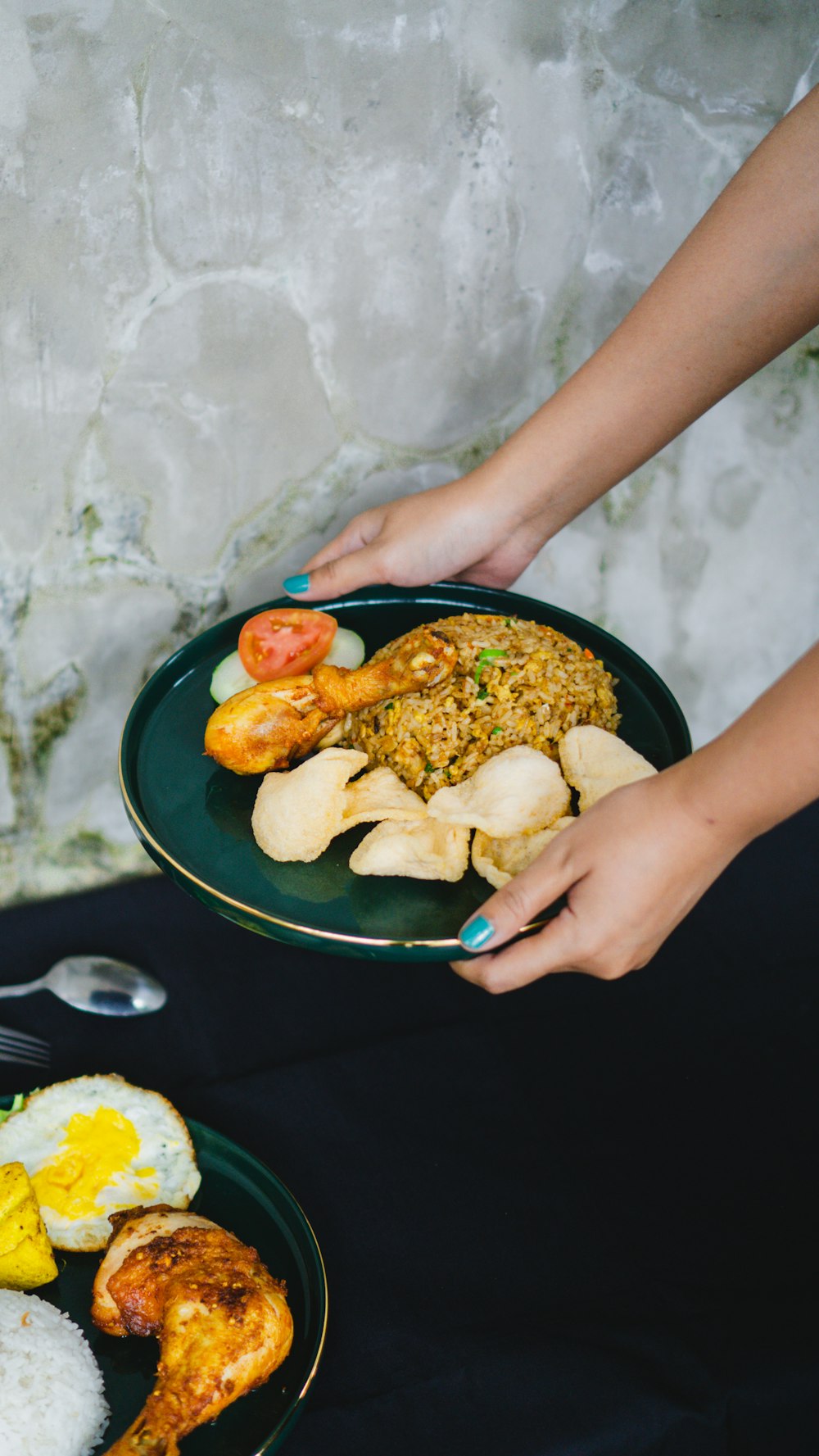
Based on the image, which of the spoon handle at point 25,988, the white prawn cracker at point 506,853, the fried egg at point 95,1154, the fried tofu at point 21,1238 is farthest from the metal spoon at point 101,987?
the white prawn cracker at point 506,853

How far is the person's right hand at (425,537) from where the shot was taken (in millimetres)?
1295

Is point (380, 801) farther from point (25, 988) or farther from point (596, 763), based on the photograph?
point (25, 988)

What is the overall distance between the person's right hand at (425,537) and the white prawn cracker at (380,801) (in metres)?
0.31

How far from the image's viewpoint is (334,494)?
1512 mm

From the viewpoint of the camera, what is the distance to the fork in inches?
50.0

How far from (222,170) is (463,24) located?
33 centimetres

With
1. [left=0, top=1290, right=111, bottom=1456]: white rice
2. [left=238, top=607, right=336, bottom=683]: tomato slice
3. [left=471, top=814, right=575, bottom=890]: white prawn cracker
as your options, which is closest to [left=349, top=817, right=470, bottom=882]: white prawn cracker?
[left=471, top=814, right=575, bottom=890]: white prawn cracker

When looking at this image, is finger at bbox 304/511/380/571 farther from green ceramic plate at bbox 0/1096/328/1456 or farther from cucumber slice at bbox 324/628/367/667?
green ceramic plate at bbox 0/1096/328/1456

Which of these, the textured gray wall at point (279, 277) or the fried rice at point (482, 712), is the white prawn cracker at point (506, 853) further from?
the textured gray wall at point (279, 277)

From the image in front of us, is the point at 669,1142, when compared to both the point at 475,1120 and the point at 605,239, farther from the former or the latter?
the point at 605,239

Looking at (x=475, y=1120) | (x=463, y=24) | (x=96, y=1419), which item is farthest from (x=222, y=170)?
(x=96, y=1419)

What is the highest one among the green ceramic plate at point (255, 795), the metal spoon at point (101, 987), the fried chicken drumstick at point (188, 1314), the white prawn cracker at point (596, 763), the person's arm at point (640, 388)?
the person's arm at point (640, 388)

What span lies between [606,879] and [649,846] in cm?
4

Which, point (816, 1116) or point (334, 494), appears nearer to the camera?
point (816, 1116)
